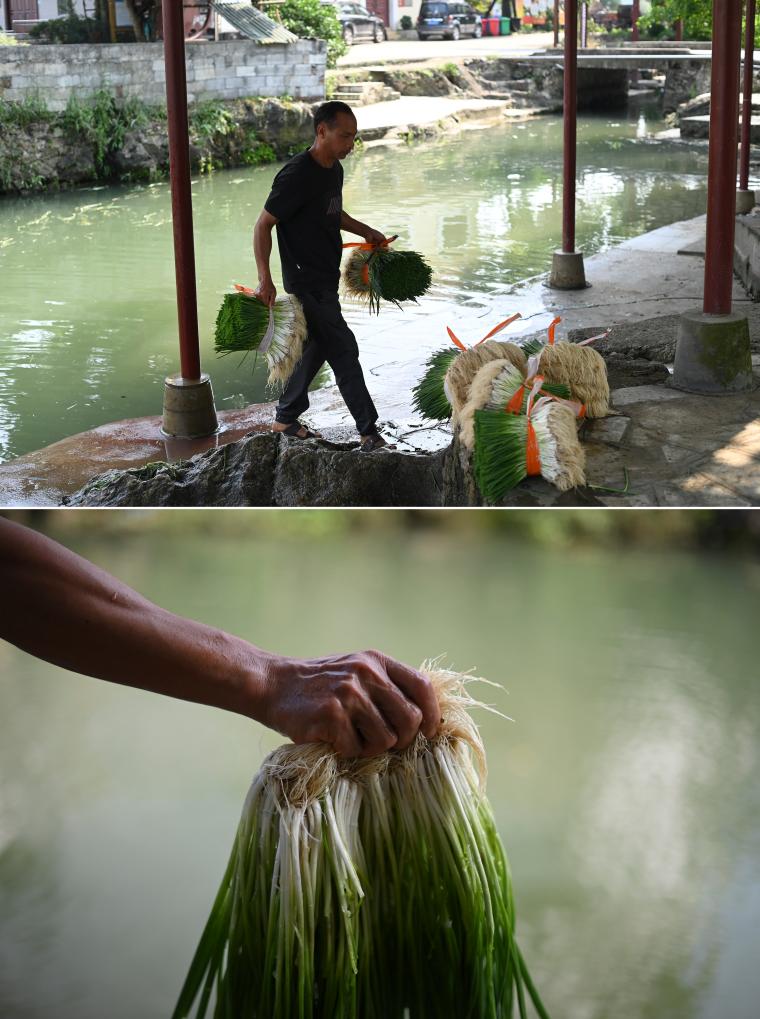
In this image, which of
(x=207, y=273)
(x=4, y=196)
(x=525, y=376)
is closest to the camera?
(x=525, y=376)

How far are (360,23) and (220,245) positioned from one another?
2222 centimetres

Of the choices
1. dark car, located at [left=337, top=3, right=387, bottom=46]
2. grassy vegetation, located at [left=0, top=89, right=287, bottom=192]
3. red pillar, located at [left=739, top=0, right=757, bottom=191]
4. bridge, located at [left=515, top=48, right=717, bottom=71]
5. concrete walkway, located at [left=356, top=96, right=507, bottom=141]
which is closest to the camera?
red pillar, located at [left=739, top=0, right=757, bottom=191]

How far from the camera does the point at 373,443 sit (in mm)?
4141

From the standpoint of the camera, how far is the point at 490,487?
7.96ft

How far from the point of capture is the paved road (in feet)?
77.4

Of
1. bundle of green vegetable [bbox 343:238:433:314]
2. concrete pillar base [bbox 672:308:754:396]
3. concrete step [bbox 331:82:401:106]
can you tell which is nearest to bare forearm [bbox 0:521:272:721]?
concrete pillar base [bbox 672:308:754:396]

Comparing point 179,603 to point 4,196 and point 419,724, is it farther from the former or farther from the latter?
point 4,196

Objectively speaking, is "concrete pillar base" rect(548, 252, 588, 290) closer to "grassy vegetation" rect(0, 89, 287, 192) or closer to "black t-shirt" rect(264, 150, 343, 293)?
"black t-shirt" rect(264, 150, 343, 293)

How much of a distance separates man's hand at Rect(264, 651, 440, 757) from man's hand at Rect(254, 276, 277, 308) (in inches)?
121

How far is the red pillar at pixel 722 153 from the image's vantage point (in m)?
3.85

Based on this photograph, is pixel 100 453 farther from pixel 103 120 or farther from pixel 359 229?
pixel 103 120

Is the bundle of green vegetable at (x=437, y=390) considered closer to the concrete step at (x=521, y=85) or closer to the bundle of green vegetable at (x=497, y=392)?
the bundle of green vegetable at (x=497, y=392)

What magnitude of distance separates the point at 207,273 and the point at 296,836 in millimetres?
7864

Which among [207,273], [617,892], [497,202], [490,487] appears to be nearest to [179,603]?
[617,892]
